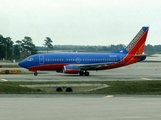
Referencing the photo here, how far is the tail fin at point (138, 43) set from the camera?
60.0m

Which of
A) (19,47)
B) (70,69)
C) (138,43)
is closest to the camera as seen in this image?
(70,69)

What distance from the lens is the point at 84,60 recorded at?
2298 inches

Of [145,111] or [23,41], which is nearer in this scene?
[145,111]

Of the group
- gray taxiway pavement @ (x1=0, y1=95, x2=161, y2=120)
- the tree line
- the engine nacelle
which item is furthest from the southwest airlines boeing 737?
the tree line

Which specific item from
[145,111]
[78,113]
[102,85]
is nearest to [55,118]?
[78,113]

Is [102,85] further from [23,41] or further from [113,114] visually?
[23,41]

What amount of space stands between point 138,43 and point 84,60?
7.32 m

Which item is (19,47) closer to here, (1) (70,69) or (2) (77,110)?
(1) (70,69)

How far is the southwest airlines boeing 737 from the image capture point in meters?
56.1

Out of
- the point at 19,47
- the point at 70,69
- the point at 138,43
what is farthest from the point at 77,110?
the point at 19,47

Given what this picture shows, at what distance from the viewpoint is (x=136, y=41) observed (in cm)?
6038

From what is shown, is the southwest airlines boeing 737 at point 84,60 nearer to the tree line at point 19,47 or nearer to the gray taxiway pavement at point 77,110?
the gray taxiway pavement at point 77,110

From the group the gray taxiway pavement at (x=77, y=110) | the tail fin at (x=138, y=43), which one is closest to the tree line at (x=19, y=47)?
the tail fin at (x=138, y=43)

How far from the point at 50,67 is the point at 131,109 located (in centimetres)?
3837
